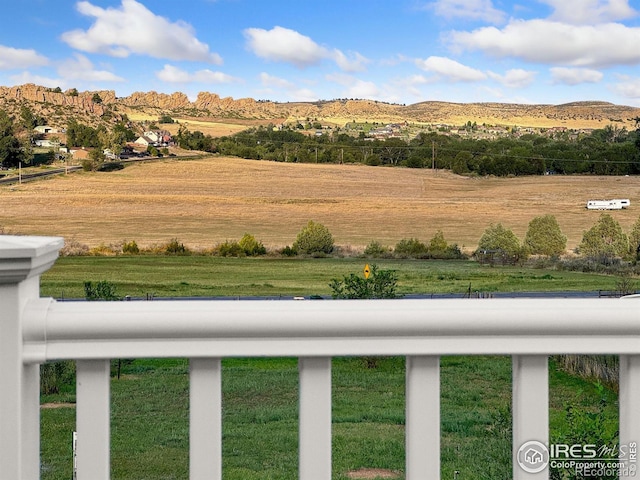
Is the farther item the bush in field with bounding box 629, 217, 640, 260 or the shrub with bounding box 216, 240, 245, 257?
the bush in field with bounding box 629, 217, 640, 260

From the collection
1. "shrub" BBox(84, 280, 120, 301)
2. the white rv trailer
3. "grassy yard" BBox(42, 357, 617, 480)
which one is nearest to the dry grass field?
the white rv trailer

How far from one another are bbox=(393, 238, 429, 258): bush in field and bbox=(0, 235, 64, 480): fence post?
408 cm

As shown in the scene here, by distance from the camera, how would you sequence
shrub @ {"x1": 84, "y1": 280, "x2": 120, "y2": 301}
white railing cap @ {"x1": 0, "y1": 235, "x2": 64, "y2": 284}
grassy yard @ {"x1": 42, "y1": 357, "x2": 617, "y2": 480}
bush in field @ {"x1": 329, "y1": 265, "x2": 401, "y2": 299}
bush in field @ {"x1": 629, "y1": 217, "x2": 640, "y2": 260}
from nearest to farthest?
white railing cap @ {"x1": 0, "y1": 235, "x2": 64, "y2": 284} < grassy yard @ {"x1": 42, "y1": 357, "x2": 617, "y2": 480} < shrub @ {"x1": 84, "y1": 280, "x2": 120, "y2": 301} < bush in field @ {"x1": 329, "y1": 265, "x2": 401, "y2": 299} < bush in field @ {"x1": 629, "y1": 217, "x2": 640, "y2": 260}

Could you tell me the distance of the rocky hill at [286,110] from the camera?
4738 millimetres

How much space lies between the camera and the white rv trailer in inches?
184

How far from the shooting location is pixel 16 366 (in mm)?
532

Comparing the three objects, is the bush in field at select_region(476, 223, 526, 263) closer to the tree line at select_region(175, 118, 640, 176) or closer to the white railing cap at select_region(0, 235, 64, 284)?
the tree line at select_region(175, 118, 640, 176)

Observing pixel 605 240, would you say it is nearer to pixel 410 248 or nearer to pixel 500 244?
pixel 500 244

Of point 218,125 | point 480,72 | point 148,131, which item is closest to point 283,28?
point 218,125

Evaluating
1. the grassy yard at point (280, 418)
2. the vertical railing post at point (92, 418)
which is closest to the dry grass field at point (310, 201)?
the grassy yard at point (280, 418)

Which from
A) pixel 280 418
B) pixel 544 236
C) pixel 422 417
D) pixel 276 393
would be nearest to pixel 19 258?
pixel 422 417

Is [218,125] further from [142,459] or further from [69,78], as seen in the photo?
Answer: [142,459]

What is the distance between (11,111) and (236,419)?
2.40 m

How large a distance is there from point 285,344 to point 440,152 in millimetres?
4406
